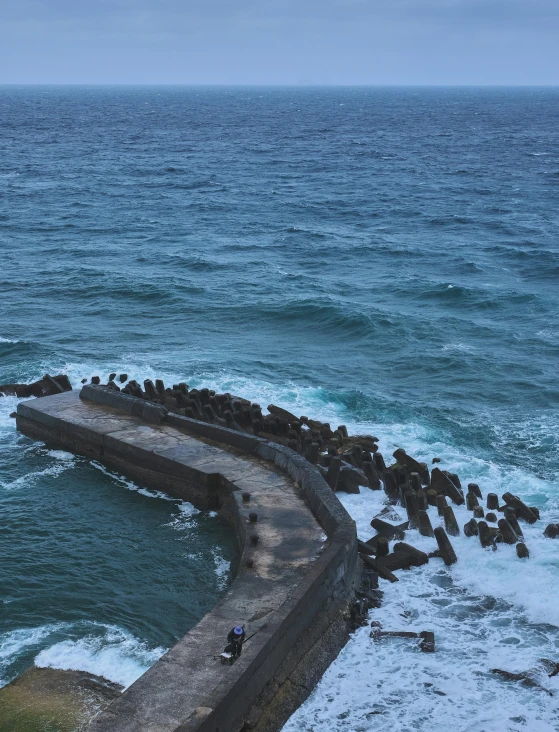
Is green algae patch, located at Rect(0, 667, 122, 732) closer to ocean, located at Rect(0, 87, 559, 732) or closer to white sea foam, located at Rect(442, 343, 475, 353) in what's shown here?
ocean, located at Rect(0, 87, 559, 732)

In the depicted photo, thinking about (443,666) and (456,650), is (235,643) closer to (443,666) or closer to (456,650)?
(443,666)

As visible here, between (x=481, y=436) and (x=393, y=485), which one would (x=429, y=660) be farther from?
(x=481, y=436)

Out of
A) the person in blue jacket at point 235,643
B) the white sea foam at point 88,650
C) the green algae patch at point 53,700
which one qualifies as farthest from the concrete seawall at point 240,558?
the white sea foam at point 88,650

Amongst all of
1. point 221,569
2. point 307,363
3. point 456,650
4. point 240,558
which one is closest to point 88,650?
→ point 221,569

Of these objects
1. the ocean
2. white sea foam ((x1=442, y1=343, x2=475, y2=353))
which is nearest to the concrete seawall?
the ocean

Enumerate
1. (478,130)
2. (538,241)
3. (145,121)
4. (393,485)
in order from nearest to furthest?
(393,485) < (538,241) < (478,130) < (145,121)

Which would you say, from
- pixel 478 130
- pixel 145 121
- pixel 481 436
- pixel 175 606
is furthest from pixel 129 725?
pixel 145 121

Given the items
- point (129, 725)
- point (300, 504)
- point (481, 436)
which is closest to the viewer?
point (129, 725)
